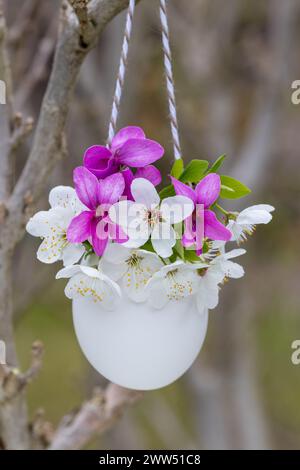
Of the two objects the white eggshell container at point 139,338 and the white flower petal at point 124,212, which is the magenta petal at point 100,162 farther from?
the white eggshell container at point 139,338

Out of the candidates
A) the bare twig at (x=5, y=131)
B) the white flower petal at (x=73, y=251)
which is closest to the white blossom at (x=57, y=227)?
the white flower petal at (x=73, y=251)

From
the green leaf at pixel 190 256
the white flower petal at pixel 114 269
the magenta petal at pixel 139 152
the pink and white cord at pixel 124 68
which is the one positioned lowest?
the white flower petal at pixel 114 269

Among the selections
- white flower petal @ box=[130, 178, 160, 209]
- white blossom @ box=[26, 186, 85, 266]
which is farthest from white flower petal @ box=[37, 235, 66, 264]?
white flower petal @ box=[130, 178, 160, 209]

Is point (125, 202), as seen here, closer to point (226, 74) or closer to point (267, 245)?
point (226, 74)

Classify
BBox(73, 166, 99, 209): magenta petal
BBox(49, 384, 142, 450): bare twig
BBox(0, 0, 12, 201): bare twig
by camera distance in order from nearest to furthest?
BBox(73, 166, 99, 209): magenta petal, BBox(0, 0, 12, 201): bare twig, BBox(49, 384, 142, 450): bare twig

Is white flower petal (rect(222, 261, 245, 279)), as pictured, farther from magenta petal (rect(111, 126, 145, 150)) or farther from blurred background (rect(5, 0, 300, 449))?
blurred background (rect(5, 0, 300, 449))
